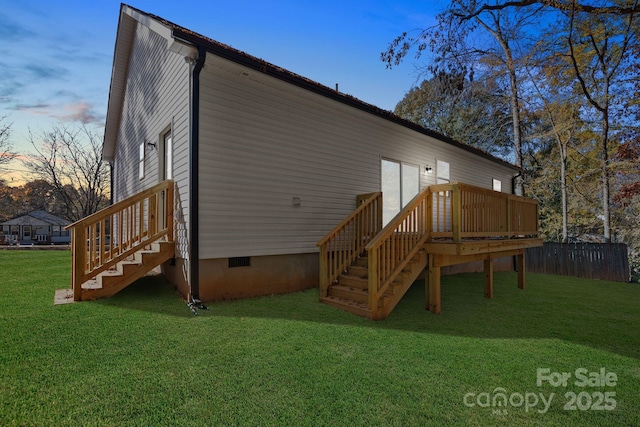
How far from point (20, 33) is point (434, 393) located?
14998mm

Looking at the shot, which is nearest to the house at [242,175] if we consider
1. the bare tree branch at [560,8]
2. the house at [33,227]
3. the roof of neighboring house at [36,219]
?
the bare tree branch at [560,8]

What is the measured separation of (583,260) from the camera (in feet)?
41.2

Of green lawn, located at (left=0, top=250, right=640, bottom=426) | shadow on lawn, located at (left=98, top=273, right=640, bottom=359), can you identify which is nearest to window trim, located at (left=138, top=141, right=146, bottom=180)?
shadow on lawn, located at (left=98, top=273, right=640, bottom=359)

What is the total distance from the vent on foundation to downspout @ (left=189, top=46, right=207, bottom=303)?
63 centimetres

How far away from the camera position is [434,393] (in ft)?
8.73

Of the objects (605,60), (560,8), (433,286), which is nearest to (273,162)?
(433,286)

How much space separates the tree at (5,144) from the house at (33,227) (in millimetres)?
Answer: 10547

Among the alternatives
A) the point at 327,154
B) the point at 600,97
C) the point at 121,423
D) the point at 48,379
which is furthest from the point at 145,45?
the point at 600,97

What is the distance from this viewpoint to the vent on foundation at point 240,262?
560 cm

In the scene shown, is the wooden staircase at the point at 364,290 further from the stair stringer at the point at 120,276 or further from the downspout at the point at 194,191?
the stair stringer at the point at 120,276

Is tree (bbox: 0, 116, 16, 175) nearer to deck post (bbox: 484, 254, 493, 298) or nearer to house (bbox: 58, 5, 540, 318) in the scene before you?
house (bbox: 58, 5, 540, 318)

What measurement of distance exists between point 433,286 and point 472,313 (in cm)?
80

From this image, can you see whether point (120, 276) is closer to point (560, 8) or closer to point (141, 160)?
point (141, 160)

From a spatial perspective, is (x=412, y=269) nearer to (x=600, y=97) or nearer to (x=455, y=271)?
(x=455, y=271)
